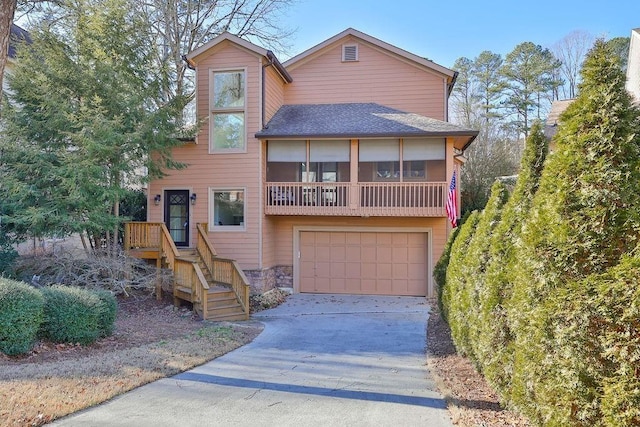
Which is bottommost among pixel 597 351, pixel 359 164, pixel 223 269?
pixel 223 269

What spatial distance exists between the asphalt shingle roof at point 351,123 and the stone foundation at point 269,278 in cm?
417

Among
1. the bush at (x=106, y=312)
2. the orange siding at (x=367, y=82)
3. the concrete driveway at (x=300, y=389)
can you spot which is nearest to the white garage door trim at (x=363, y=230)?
the orange siding at (x=367, y=82)

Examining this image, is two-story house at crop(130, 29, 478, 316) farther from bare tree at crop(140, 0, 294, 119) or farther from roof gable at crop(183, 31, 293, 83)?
bare tree at crop(140, 0, 294, 119)

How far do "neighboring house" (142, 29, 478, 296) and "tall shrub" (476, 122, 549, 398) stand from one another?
7.80m

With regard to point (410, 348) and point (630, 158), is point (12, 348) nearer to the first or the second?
point (410, 348)

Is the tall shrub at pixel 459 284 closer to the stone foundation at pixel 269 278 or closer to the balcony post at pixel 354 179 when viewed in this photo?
the balcony post at pixel 354 179

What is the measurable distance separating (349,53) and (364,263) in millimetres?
7558

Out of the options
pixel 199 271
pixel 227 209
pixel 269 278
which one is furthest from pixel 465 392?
pixel 227 209

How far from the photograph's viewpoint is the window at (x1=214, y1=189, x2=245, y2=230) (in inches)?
513

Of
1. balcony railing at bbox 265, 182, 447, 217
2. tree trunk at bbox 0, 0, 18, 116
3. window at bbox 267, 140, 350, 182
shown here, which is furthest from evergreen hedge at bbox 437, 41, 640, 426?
window at bbox 267, 140, 350, 182

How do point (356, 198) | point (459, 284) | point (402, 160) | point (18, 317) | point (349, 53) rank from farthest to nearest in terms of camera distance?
point (349, 53)
point (402, 160)
point (356, 198)
point (459, 284)
point (18, 317)

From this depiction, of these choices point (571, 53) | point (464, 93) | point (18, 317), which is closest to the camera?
Answer: point (18, 317)

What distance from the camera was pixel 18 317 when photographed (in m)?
6.15

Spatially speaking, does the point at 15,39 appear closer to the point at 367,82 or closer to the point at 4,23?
the point at 4,23
